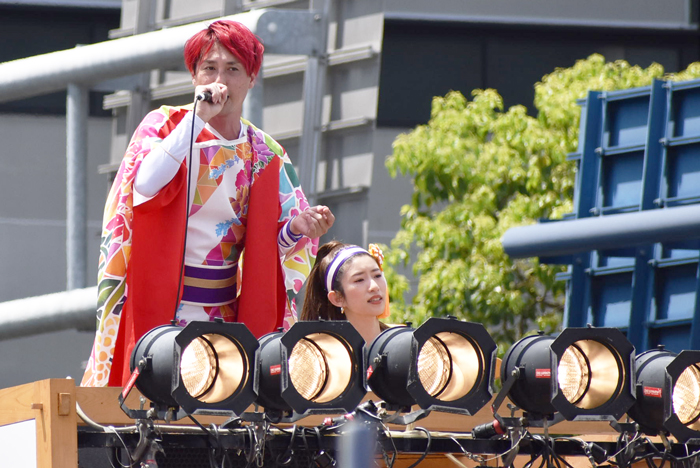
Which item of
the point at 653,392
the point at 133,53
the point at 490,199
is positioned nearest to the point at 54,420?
the point at 653,392

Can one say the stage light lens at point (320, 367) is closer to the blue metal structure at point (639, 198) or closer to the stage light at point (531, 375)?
the stage light at point (531, 375)

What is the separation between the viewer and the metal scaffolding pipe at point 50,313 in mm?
4711

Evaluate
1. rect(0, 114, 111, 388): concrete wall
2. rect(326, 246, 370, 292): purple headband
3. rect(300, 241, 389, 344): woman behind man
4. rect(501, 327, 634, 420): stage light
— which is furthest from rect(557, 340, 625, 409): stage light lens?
rect(0, 114, 111, 388): concrete wall

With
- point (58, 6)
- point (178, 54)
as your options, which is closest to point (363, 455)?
point (178, 54)

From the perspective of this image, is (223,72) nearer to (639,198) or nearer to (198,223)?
(198,223)

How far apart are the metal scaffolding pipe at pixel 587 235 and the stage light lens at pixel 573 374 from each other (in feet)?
10.2

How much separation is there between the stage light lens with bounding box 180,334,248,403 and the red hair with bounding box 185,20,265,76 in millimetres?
Answer: 929

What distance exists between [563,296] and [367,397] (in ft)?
18.6

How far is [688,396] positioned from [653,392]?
10 centimetres

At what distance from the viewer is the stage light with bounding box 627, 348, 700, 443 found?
9.04ft

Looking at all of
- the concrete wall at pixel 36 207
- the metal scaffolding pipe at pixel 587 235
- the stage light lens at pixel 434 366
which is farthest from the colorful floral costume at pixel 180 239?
the concrete wall at pixel 36 207

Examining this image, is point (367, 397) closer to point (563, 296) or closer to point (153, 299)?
point (153, 299)

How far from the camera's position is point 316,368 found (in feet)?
8.42

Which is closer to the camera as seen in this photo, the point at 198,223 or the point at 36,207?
the point at 198,223
